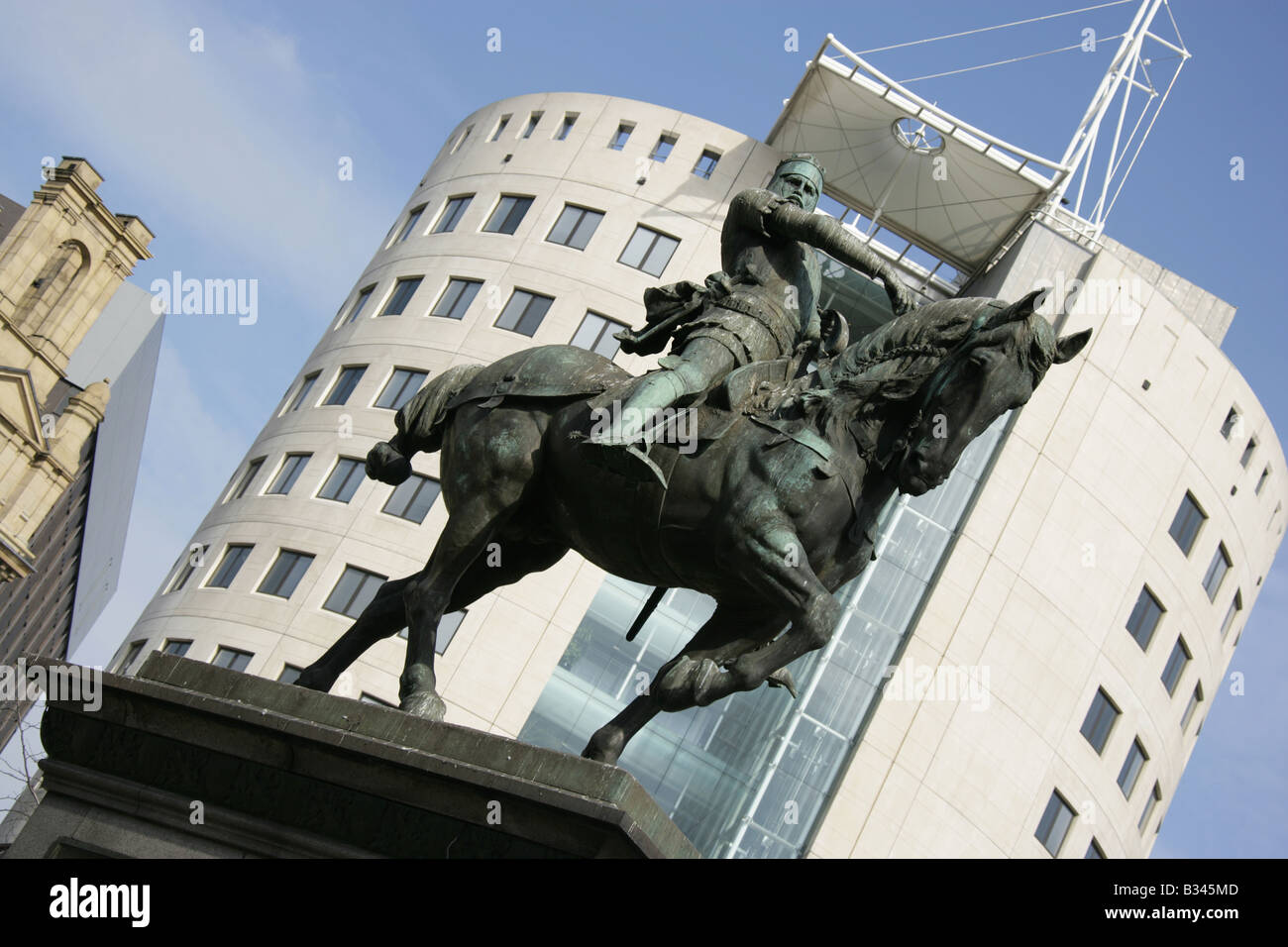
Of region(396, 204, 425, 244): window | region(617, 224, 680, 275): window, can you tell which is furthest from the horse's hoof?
region(396, 204, 425, 244): window

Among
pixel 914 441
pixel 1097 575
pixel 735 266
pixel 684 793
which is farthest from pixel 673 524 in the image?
pixel 1097 575

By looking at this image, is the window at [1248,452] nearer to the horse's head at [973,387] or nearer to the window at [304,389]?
the window at [304,389]

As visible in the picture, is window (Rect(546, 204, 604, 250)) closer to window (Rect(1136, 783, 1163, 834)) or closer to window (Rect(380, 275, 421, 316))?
window (Rect(380, 275, 421, 316))

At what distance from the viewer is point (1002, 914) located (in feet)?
19.3

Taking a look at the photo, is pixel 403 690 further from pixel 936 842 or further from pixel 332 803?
pixel 936 842


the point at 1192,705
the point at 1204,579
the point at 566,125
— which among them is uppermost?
the point at 566,125

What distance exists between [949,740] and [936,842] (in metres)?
3.14

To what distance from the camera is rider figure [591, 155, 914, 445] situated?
9.23 metres

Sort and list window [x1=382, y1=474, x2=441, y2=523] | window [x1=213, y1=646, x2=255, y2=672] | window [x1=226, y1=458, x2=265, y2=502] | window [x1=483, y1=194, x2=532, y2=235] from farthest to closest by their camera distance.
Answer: window [x1=483, y1=194, x2=532, y2=235], window [x1=226, y1=458, x2=265, y2=502], window [x1=382, y1=474, x2=441, y2=523], window [x1=213, y1=646, x2=255, y2=672]

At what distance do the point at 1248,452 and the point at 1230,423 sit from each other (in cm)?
163

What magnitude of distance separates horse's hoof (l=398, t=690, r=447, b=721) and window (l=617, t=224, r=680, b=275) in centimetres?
4226

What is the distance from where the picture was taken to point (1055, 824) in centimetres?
4503

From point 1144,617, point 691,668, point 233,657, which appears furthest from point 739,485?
point 1144,617

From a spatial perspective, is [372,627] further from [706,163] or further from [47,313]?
[47,313]
